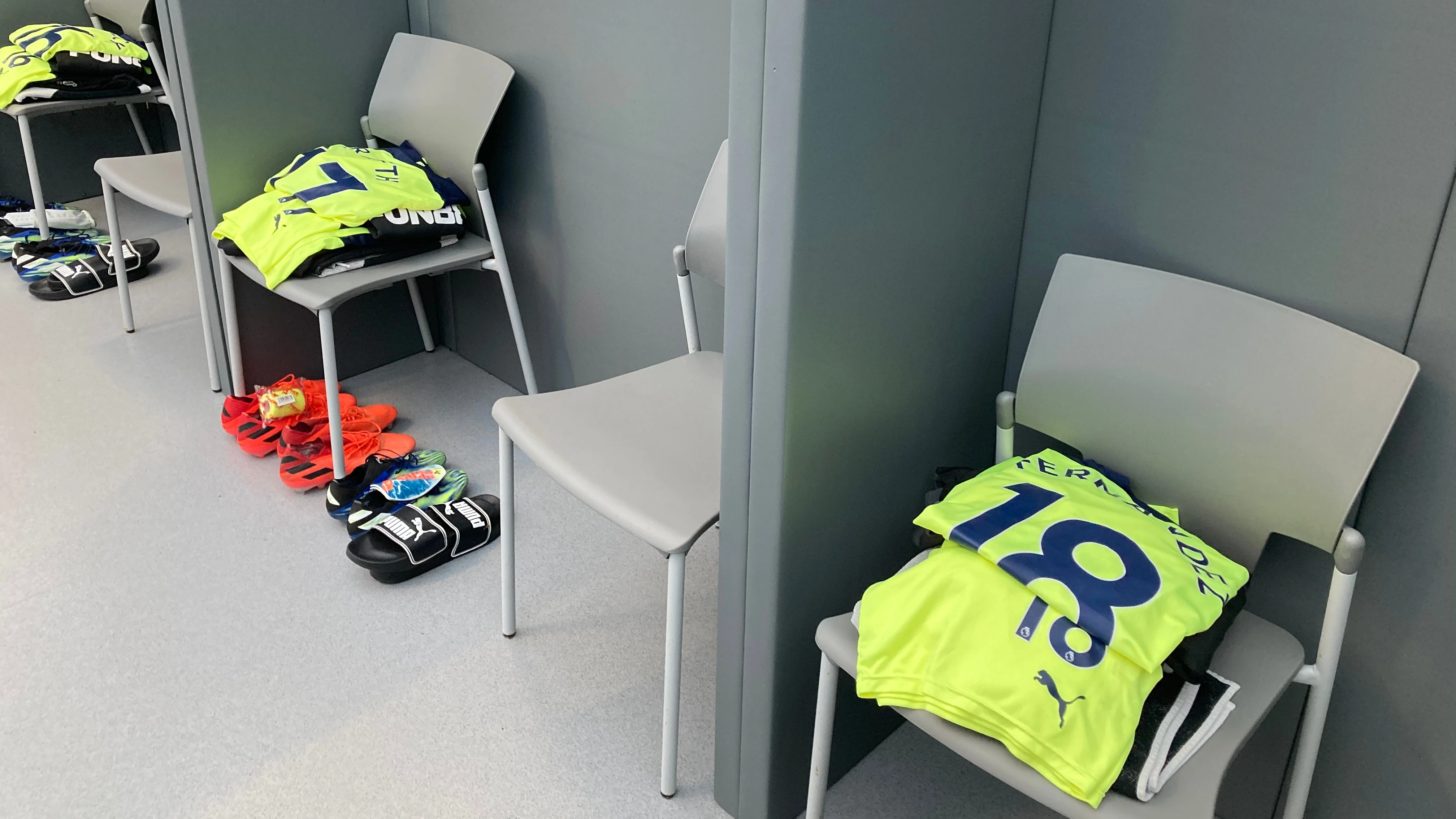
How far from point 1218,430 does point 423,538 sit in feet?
4.81

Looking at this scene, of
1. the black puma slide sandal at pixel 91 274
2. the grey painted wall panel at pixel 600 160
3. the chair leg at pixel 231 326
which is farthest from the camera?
the black puma slide sandal at pixel 91 274

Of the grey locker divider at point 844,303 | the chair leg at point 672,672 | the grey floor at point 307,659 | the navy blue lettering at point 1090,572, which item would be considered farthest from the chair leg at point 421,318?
the navy blue lettering at point 1090,572

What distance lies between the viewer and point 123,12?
362 centimetres

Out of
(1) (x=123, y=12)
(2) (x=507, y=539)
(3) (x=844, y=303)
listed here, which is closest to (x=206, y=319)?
(2) (x=507, y=539)

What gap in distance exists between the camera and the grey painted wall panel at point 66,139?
3789mm

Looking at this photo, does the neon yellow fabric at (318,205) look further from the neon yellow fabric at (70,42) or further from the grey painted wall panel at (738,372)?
the neon yellow fabric at (70,42)

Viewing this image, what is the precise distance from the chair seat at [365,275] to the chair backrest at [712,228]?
724mm

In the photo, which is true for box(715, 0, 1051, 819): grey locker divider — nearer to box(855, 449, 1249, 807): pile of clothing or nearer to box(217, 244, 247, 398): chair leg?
box(855, 449, 1249, 807): pile of clothing

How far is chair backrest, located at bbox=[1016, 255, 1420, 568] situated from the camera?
122cm

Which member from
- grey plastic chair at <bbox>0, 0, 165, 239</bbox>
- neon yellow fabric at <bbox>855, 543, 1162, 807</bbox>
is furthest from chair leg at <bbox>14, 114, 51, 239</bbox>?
neon yellow fabric at <bbox>855, 543, 1162, 807</bbox>

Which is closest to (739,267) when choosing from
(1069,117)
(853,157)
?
(853,157)

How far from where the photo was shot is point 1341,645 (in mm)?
1284

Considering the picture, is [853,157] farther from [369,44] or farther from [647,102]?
[369,44]

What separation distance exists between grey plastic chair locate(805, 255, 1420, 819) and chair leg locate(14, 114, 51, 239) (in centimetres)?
330
